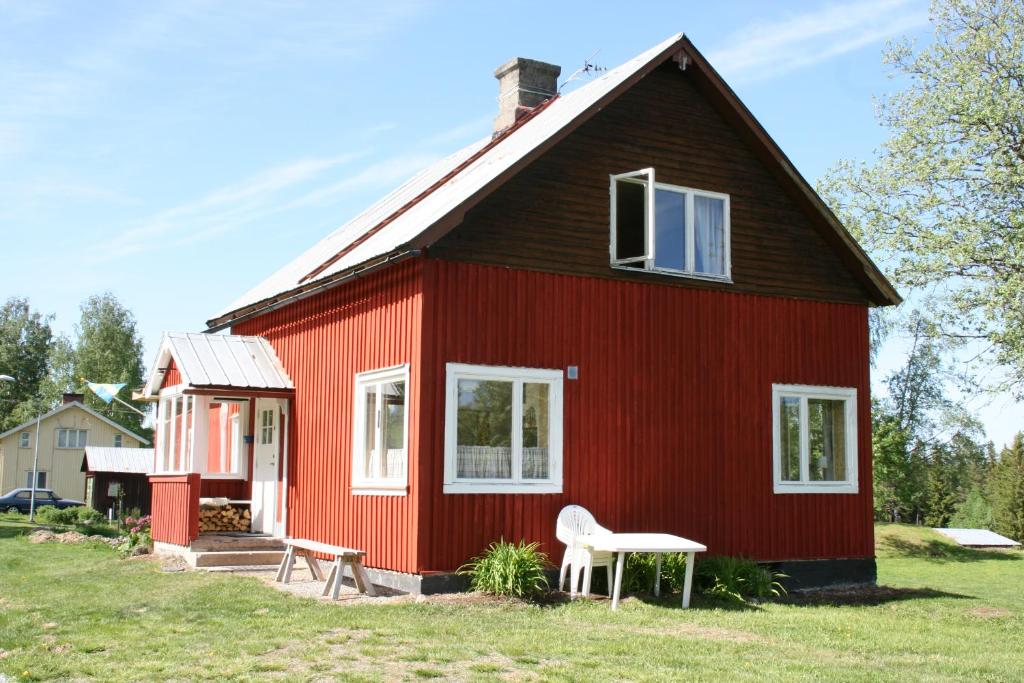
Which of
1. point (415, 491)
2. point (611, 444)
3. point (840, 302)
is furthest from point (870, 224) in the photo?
point (415, 491)

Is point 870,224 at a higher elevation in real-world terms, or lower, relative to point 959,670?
higher

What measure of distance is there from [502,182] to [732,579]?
572cm

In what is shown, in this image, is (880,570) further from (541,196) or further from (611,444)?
(541,196)

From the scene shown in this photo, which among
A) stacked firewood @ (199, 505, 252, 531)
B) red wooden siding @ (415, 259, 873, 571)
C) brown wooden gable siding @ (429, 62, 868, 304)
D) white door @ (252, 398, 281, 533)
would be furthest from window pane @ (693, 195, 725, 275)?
stacked firewood @ (199, 505, 252, 531)

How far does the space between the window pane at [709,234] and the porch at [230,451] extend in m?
6.55

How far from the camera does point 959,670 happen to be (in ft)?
32.2

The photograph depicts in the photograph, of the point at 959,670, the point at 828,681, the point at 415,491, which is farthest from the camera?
the point at 415,491

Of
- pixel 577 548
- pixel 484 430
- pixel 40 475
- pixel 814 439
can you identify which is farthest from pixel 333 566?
pixel 40 475

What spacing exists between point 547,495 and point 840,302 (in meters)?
5.93

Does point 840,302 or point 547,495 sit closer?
point 547,495

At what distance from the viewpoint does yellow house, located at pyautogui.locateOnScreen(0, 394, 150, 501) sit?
60.7 metres

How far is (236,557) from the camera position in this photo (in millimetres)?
15844

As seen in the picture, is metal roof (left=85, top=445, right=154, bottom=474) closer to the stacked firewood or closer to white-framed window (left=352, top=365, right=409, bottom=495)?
the stacked firewood

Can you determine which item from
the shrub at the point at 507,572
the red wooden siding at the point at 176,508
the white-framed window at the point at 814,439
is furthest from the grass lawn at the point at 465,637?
the white-framed window at the point at 814,439
